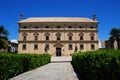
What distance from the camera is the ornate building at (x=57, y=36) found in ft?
187

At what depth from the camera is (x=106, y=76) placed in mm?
6535

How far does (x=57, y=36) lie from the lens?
5766 centimetres

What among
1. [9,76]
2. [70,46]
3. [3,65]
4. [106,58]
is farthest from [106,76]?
[70,46]

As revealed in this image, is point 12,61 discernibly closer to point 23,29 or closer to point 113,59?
point 113,59

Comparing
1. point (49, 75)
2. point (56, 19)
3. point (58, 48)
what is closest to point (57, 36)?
point (58, 48)

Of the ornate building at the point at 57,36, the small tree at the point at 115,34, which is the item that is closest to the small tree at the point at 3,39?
the ornate building at the point at 57,36

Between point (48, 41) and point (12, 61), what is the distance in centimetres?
4510

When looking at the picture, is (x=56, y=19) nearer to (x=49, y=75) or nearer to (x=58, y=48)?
(x=58, y=48)

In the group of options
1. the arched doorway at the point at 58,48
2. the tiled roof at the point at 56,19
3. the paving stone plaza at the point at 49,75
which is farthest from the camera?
the tiled roof at the point at 56,19

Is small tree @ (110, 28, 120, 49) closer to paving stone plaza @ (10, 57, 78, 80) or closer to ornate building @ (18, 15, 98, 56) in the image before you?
ornate building @ (18, 15, 98, 56)

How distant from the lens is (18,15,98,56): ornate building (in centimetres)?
5712

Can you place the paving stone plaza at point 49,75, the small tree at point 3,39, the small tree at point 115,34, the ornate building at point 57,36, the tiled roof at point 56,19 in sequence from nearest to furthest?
1. the paving stone plaza at point 49,75
2. the small tree at point 3,39
3. the small tree at point 115,34
4. the ornate building at point 57,36
5. the tiled roof at point 56,19

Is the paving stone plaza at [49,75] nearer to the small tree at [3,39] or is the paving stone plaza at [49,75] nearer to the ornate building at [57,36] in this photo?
the small tree at [3,39]

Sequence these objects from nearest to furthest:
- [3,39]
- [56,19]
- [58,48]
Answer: [3,39], [58,48], [56,19]
